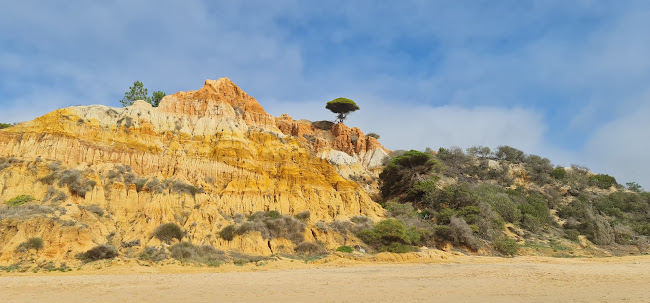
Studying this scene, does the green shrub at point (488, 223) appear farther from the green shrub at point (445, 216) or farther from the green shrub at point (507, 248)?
the green shrub at point (445, 216)

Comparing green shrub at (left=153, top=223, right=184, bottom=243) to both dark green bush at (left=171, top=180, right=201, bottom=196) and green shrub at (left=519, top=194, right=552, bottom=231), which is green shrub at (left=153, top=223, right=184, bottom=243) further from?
green shrub at (left=519, top=194, right=552, bottom=231)

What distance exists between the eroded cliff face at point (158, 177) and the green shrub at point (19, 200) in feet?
1.47

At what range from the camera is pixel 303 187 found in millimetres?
32031

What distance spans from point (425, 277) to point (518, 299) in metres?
4.83

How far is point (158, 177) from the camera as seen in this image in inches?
1093

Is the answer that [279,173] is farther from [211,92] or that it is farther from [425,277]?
[425,277]

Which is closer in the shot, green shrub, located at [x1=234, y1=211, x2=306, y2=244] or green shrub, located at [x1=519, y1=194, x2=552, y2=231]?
green shrub, located at [x1=234, y1=211, x2=306, y2=244]

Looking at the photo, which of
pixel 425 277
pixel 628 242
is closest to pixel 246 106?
pixel 425 277

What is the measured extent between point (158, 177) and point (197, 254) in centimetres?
897

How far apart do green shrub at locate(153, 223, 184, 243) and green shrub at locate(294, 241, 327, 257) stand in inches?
290

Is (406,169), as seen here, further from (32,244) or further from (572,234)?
(32,244)

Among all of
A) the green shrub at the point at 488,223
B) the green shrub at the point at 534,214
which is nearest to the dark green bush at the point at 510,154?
the green shrub at the point at 534,214

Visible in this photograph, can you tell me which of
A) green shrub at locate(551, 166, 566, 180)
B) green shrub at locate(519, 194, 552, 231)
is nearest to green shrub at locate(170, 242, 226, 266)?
green shrub at locate(519, 194, 552, 231)

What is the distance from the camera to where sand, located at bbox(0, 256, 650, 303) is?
12234mm
